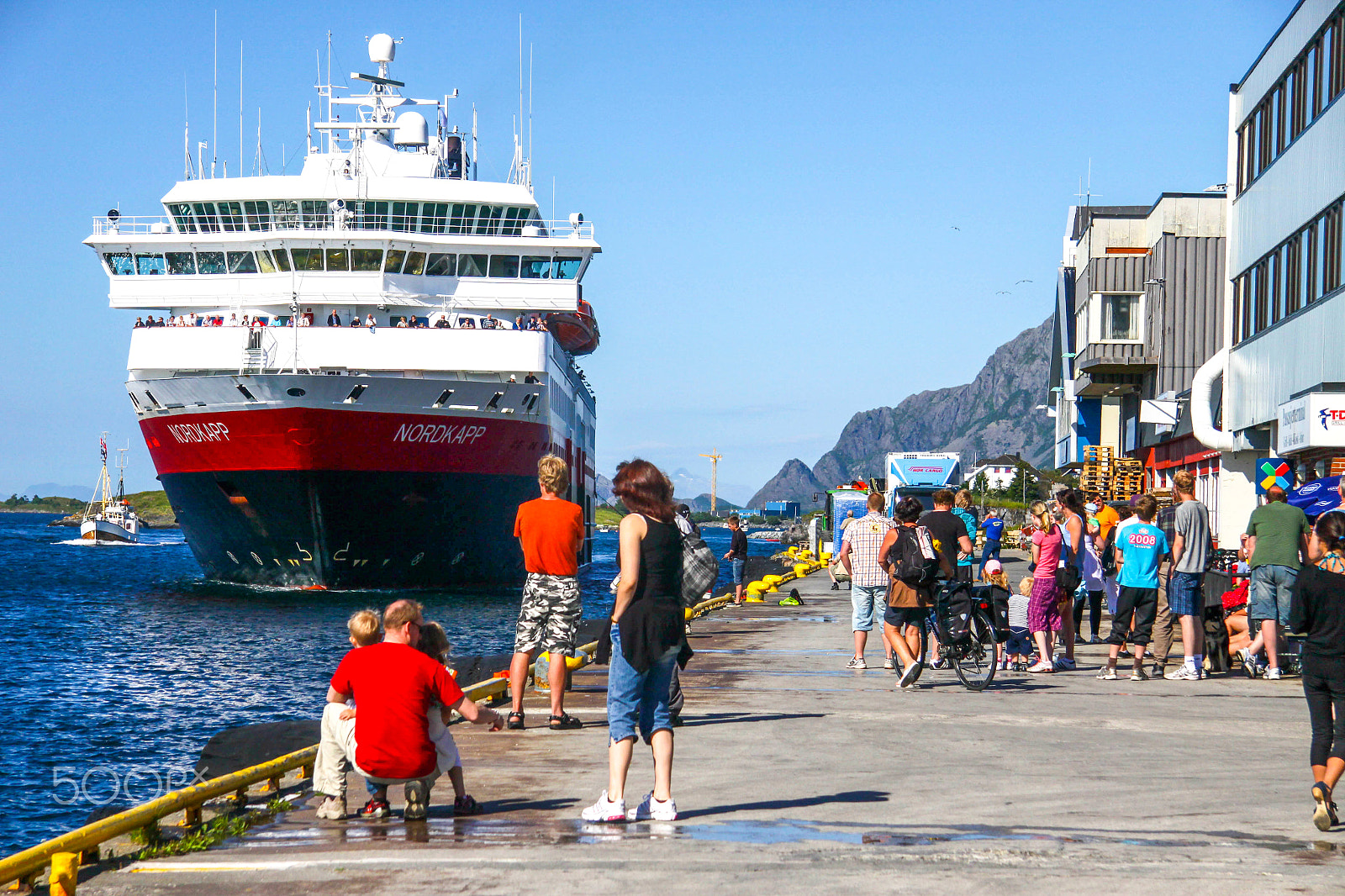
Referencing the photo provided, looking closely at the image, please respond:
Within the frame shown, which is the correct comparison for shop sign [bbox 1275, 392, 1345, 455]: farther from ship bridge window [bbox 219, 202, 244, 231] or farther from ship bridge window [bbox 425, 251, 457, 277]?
ship bridge window [bbox 219, 202, 244, 231]

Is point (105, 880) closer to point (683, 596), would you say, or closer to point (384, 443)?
point (683, 596)

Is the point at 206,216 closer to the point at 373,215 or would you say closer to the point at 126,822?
the point at 373,215

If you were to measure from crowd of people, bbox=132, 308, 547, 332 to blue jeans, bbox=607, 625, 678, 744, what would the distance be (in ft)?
90.8

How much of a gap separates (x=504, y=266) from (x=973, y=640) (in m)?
27.3

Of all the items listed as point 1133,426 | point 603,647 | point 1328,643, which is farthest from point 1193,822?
point 1133,426

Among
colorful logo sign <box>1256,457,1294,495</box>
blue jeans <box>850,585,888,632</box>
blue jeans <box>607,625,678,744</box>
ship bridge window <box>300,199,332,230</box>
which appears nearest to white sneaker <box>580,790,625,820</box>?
blue jeans <box>607,625,678,744</box>

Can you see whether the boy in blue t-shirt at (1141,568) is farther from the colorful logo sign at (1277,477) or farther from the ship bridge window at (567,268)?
the ship bridge window at (567,268)

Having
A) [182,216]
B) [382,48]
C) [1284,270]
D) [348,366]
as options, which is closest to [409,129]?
[382,48]

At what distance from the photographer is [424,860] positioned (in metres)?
5.67

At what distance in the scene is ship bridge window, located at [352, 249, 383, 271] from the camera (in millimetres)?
35062

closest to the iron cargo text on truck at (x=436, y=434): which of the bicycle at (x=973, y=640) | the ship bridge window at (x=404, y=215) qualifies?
the ship bridge window at (x=404, y=215)

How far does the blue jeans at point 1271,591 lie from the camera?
11203 millimetres

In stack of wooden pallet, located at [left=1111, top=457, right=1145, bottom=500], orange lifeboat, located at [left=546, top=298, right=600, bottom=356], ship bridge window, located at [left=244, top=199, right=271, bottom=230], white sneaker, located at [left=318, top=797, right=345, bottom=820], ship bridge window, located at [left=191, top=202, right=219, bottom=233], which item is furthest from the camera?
orange lifeboat, located at [left=546, top=298, right=600, bottom=356]

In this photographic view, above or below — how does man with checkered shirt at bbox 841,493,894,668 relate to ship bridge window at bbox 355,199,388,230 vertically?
below
